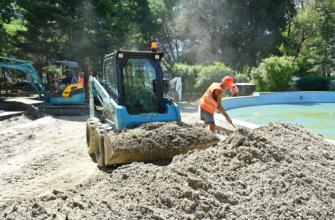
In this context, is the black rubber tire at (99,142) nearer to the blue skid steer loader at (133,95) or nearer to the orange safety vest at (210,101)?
the blue skid steer loader at (133,95)

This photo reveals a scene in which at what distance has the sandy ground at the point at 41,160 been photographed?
430 cm

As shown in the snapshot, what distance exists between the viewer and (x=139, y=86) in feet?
19.1

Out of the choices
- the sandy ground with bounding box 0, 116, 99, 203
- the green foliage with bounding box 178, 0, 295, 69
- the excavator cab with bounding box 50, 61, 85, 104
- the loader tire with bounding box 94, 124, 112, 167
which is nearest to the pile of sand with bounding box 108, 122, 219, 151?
the loader tire with bounding box 94, 124, 112, 167

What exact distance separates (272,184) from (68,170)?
3.51 m

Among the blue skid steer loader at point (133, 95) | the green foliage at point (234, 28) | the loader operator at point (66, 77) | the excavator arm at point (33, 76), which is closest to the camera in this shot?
the blue skid steer loader at point (133, 95)

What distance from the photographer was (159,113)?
596cm

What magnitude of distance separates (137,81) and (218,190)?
3373 mm

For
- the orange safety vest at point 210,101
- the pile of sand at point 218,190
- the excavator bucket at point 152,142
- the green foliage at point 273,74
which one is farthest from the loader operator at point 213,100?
the green foliage at point 273,74

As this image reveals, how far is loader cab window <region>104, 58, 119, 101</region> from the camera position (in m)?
5.74

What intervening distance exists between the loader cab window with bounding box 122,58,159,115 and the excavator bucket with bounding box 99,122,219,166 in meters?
0.96

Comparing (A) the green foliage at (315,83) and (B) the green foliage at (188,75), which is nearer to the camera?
(A) the green foliage at (315,83)

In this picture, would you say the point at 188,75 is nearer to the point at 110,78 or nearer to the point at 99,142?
the point at 110,78

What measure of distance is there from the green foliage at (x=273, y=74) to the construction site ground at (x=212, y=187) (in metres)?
12.8

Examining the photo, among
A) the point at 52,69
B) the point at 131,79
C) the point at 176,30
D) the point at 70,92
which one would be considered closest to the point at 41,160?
the point at 131,79
